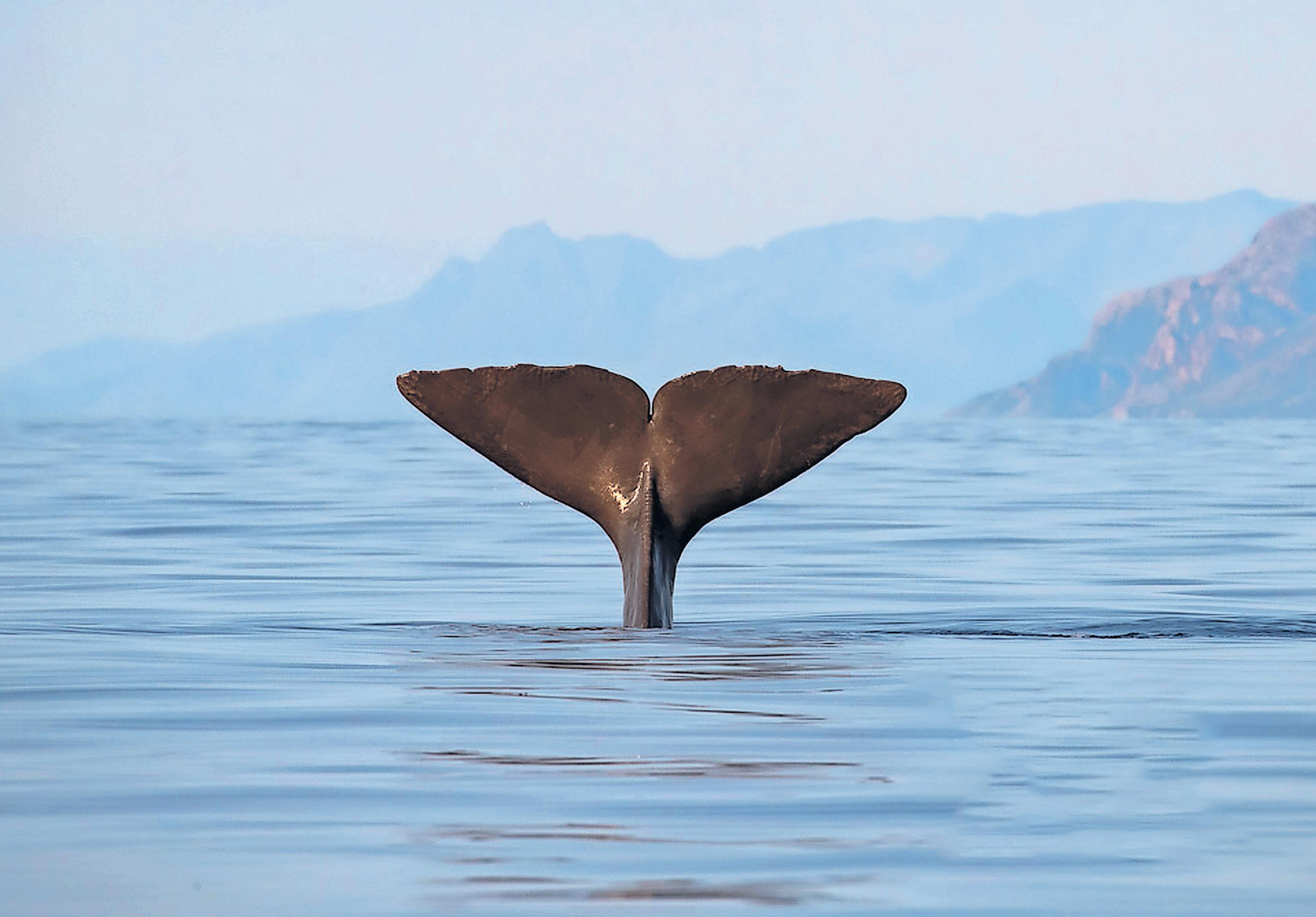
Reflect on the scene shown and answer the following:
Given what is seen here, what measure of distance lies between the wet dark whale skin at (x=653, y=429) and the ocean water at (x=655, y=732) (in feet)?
2.34

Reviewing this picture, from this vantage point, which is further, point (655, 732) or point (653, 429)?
point (653, 429)

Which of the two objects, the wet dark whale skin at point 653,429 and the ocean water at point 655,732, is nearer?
the ocean water at point 655,732

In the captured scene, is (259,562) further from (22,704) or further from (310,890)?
(310,890)

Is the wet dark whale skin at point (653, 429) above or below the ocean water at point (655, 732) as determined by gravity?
above

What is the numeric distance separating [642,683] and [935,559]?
902 cm

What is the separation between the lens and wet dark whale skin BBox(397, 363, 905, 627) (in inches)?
402

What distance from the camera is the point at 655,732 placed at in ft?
25.1

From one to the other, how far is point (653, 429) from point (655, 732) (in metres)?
3.02

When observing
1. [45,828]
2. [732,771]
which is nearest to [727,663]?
[732,771]

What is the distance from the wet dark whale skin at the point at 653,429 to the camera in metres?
10.2

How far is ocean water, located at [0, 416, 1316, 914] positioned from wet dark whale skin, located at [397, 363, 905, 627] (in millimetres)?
714

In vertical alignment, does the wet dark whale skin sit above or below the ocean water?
above

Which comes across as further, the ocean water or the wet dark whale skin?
the wet dark whale skin

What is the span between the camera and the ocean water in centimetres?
538
